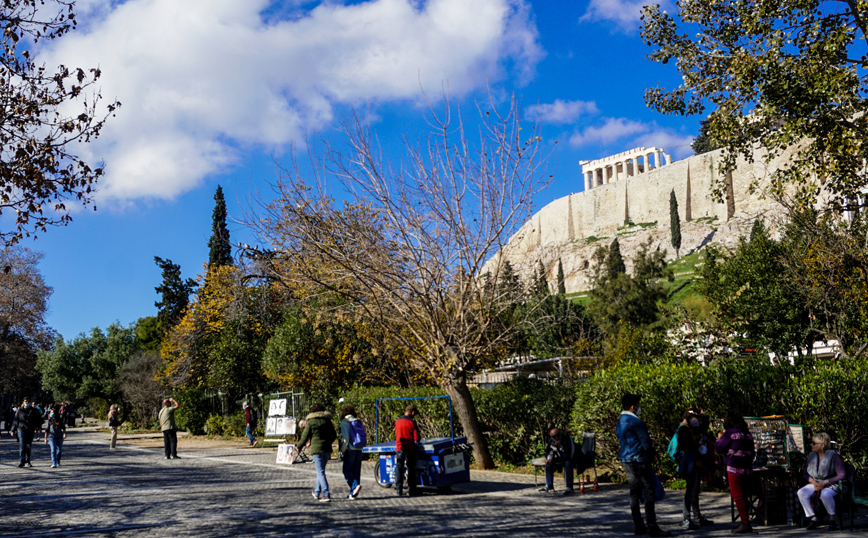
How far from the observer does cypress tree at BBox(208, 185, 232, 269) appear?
4191 centimetres

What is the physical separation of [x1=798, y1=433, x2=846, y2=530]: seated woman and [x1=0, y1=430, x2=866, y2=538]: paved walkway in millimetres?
303

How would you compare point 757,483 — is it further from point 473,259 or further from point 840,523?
point 473,259

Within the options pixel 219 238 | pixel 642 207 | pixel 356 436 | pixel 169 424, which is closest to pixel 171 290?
pixel 219 238

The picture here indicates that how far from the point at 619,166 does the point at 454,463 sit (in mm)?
142538

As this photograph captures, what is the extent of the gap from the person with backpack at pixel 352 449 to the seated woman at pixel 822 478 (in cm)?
635

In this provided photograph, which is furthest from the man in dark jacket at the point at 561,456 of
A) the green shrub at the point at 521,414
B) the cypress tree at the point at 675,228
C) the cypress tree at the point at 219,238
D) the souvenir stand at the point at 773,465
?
the cypress tree at the point at 675,228

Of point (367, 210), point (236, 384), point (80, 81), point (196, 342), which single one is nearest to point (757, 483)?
point (80, 81)

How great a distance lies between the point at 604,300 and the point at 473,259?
46.2m

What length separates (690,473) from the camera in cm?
814

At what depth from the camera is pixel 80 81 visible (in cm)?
955

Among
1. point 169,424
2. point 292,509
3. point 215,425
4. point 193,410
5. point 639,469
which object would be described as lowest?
point 215,425

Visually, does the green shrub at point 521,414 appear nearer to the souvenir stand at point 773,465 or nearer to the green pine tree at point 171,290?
the souvenir stand at point 773,465

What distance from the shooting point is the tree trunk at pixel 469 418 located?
1437cm

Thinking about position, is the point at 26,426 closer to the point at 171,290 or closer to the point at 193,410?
the point at 193,410
